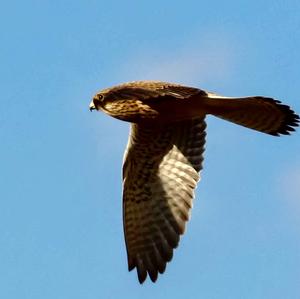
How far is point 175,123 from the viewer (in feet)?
47.2

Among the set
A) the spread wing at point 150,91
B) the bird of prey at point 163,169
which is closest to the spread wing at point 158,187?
the bird of prey at point 163,169

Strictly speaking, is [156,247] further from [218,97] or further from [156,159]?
[218,97]

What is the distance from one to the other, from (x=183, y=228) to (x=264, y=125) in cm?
188

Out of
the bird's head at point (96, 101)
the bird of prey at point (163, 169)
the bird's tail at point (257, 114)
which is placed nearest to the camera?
the bird's head at point (96, 101)

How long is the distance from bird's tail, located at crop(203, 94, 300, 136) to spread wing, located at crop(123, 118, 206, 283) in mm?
1145

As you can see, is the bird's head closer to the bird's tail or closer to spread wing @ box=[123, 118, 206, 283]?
the bird's tail

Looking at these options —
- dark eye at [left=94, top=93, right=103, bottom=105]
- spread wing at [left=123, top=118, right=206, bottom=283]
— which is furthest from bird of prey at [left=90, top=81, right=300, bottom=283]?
dark eye at [left=94, top=93, right=103, bottom=105]

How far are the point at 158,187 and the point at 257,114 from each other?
2151 millimetres

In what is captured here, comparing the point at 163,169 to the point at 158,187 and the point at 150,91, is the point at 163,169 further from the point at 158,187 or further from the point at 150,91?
the point at 150,91

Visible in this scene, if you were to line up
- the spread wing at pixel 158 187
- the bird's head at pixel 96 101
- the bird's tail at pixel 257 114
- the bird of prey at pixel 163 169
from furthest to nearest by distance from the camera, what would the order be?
the spread wing at pixel 158 187 < the bird of prey at pixel 163 169 < the bird's tail at pixel 257 114 < the bird's head at pixel 96 101

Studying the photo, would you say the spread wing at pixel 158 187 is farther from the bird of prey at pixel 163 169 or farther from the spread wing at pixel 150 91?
the spread wing at pixel 150 91

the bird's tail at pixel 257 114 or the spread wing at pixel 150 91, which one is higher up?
the spread wing at pixel 150 91

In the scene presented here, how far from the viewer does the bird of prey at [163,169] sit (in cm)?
1319

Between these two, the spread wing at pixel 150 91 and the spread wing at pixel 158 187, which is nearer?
the spread wing at pixel 150 91
